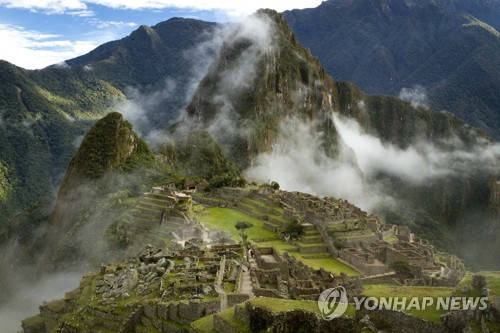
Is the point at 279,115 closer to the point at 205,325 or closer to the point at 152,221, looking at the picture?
the point at 152,221

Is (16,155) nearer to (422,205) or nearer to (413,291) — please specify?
(422,205)

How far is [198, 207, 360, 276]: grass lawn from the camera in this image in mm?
47312

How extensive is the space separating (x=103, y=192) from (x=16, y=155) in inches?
4058

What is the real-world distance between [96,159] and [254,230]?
41.6 m

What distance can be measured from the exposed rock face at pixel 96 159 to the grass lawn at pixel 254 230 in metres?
24.3

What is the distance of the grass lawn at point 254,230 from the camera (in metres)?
47.3

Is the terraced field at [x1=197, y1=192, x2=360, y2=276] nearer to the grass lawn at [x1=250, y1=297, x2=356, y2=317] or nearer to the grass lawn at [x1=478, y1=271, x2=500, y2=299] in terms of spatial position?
the grass lawn at [x1=478, y1=271, x2=500, y2=299]

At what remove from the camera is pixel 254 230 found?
5847cm

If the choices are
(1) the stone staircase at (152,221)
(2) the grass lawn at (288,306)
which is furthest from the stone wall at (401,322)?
(1) the stone staircase at (152,221)

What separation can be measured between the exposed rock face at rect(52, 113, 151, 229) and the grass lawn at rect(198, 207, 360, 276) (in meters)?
24.3

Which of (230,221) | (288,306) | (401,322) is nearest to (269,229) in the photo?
(230,221)

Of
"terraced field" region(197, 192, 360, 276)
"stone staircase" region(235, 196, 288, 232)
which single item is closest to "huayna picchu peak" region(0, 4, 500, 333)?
"terraced field" region(197, 192, 360, 276)

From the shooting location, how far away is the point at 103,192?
81312 millimetres

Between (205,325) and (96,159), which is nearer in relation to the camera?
(205,325)
